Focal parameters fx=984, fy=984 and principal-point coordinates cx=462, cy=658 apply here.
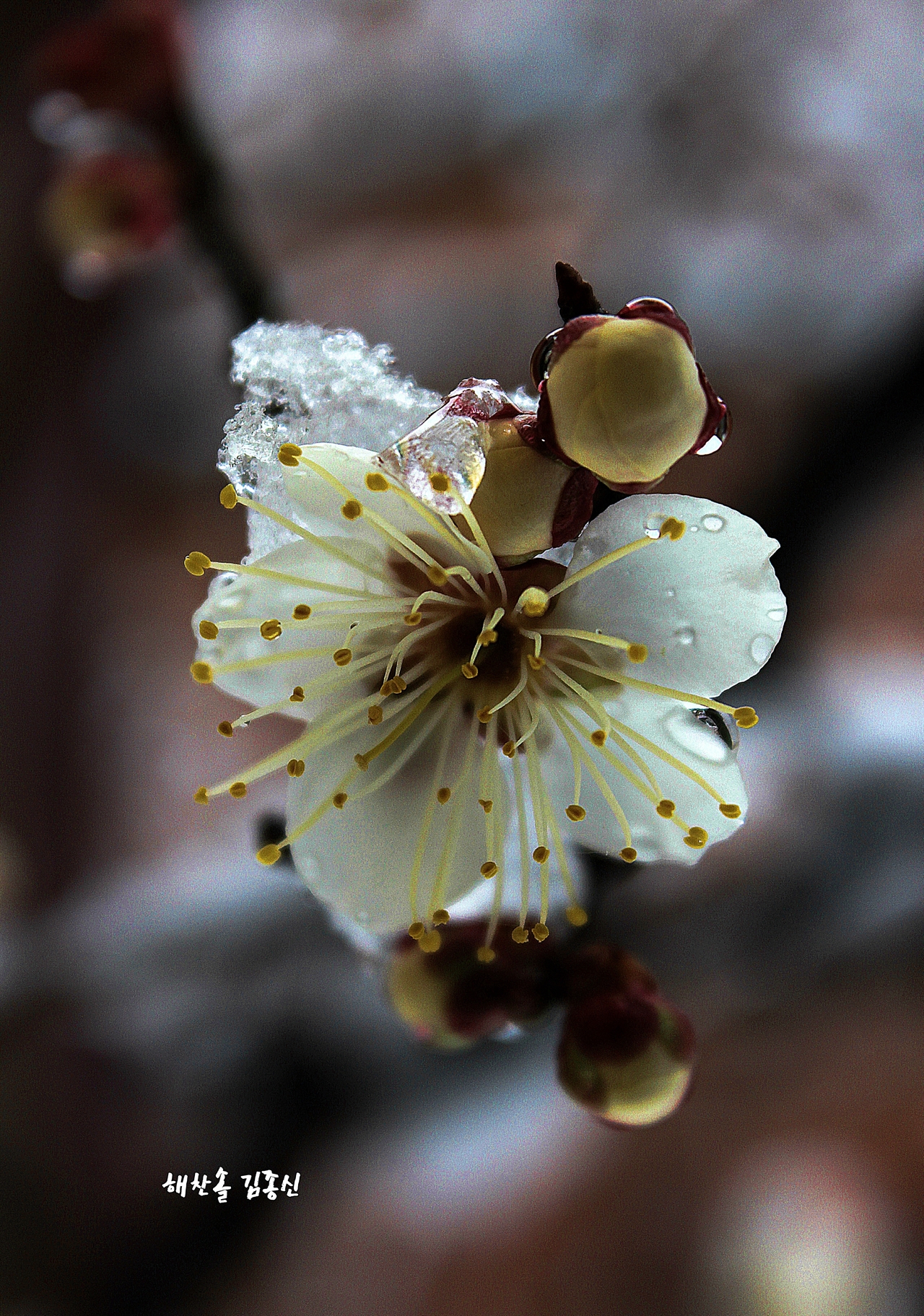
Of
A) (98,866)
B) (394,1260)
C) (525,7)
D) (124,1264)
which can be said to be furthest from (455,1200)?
(525,7)

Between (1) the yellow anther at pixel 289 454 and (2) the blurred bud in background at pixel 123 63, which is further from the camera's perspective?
(2) the blurred bud in background at pixel 123 63

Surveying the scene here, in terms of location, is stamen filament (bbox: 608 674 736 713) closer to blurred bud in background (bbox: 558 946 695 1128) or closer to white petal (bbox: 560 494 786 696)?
white petal (bbox: 560 494 786 696)

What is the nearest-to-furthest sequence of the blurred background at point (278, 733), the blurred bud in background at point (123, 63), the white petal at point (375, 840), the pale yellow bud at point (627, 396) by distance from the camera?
the pale yellow bud at point (627, 396)
the white petal at point (375, 840)
the blurred bud in background at point (123, 63)
the blurred background at point (278, 733)

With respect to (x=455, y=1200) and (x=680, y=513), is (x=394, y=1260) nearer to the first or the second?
(x=455, y=1200)

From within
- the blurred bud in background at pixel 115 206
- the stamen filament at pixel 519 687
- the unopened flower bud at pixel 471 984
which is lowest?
the unopened flower bud at pixel 471 984

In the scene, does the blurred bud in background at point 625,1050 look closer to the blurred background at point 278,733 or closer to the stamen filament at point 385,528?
the stamen filament at point 385,528

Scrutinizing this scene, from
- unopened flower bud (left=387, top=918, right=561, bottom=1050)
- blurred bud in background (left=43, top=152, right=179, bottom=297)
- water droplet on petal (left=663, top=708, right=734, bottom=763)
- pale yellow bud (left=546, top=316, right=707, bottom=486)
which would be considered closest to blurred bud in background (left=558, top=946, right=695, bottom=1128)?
unopened flower bud (left=387, top=918, right=561, bottom=1050)

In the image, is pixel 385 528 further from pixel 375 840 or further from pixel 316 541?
pixel 375 840

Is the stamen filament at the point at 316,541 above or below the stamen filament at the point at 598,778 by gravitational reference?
above

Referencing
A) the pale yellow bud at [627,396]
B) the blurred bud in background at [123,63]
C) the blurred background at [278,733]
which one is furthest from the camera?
the blurred background at [278,733]

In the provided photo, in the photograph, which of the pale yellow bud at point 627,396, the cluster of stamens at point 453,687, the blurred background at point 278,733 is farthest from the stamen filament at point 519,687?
the blurred background at point 278,733
